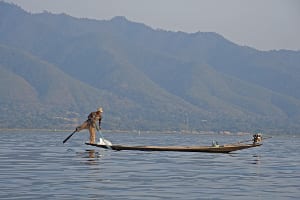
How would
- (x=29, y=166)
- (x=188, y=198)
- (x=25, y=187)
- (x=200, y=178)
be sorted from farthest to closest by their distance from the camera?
(x=29, y=166) < (x=200, y=178) < (x=25, y=187) < (x=188, y=198)

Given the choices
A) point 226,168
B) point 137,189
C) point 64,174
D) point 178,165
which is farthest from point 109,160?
point 137,189

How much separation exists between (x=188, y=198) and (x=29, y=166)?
1402 centimetres

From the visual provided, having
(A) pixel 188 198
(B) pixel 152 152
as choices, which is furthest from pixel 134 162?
(A) pixel 188 198

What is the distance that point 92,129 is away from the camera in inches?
2176

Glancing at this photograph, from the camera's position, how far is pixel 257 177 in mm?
33250

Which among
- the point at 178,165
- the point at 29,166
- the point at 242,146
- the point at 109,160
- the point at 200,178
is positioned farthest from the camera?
the point at 242,146

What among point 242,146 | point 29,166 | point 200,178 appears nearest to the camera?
point 200,178

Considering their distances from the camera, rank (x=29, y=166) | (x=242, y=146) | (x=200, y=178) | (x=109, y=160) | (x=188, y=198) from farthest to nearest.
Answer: (x=242, y=146)
(x=109, y=160)
(x=29, y=166)
(x=200, y=178)
(x=188, y=198)

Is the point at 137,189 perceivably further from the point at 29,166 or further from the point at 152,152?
the point at 152,152

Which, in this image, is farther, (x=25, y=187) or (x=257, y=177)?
(x=257, y=177)

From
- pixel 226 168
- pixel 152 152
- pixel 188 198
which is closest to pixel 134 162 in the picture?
pixel 226 168

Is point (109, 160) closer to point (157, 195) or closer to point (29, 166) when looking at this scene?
point (29, 166)

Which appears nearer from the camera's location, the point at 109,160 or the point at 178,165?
the point at 178,165

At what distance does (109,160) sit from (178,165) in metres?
4.89
